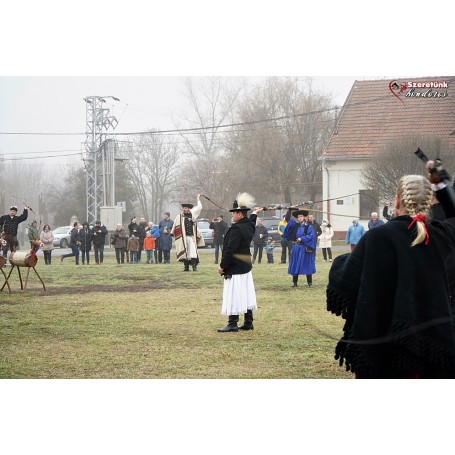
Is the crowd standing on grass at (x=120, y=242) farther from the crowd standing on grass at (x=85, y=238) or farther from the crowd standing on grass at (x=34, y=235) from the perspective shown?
the crowd standing on grass at (x=34, y=235)

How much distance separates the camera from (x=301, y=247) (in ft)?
42.1

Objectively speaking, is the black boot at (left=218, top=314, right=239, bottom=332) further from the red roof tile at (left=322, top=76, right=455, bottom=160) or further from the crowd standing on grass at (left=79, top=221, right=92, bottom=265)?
the red roof tile at (left=322, top=76, right=455, bottom=160)

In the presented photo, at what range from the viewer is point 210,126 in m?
8.50

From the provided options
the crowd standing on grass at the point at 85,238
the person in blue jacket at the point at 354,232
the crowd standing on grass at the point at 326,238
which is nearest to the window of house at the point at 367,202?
the person in blue jacket at the point at 354,232

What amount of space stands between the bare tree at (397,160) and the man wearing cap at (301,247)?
12.5ft

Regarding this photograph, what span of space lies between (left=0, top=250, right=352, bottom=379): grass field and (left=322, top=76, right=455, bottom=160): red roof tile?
1.93 metres

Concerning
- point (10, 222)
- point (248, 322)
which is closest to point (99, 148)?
point (10, 222)

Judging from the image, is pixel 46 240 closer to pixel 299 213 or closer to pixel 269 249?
pixel 299 213

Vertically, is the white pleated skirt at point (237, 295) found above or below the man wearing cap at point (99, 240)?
below

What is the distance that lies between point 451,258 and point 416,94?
3.68 meters

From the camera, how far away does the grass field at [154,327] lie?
269 inches

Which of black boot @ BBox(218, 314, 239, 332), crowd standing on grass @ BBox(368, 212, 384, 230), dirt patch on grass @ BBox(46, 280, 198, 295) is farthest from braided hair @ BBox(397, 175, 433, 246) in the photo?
dirt patch on grass @ BBox(46, 280, 198, 295)

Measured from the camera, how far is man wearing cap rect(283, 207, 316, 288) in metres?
12.4

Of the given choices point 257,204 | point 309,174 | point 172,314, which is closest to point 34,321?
point 172,314
